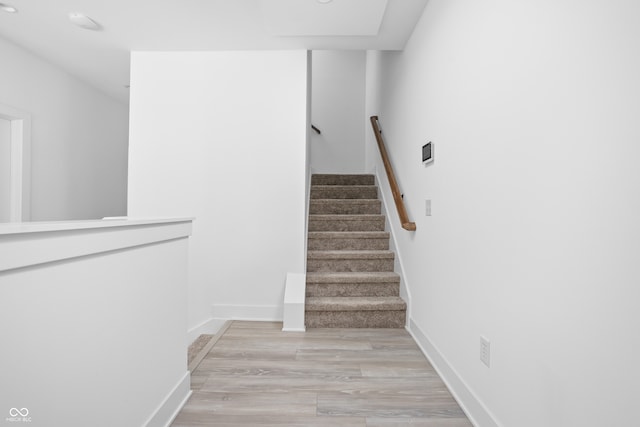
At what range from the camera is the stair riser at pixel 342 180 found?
4840 mm

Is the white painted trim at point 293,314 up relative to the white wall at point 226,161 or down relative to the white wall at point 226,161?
down

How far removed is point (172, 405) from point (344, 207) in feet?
9.50

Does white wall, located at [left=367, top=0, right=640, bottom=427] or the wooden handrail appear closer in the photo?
white wall, located at [left=367, top=0, right=640, bottom=427]

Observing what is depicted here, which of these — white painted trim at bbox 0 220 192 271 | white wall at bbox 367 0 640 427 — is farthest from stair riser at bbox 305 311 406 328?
white painted trim at bbox 0 220 192 271

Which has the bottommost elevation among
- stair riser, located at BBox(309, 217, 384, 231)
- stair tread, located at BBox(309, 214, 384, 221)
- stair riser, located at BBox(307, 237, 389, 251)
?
stair riser, located at BBox(307, 237, 389, 251)

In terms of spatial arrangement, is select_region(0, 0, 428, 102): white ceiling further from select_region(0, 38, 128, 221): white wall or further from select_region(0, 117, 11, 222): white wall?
select_region(0, 117, 11, 222): white wall

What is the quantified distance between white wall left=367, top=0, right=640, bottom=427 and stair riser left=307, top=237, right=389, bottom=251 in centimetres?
147

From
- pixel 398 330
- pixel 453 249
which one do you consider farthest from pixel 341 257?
pixel 453 249

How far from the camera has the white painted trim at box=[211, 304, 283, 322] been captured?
317 cm

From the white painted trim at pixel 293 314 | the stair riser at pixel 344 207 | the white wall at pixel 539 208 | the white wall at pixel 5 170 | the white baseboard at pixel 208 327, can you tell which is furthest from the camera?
the stair riser at pixel 344 207

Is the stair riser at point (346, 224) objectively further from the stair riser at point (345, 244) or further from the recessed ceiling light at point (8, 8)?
the recessed ceiling light at point (8, 8)

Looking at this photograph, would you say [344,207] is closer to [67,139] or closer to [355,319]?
[355,319]

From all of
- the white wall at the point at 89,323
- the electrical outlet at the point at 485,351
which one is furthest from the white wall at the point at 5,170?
the electrical outlet at the point at 485,351

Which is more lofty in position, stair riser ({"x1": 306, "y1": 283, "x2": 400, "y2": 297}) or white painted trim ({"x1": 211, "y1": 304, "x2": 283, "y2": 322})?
stair riser ({"x1": 306, "y1": 283, "x2": 400, "y2": 297})
